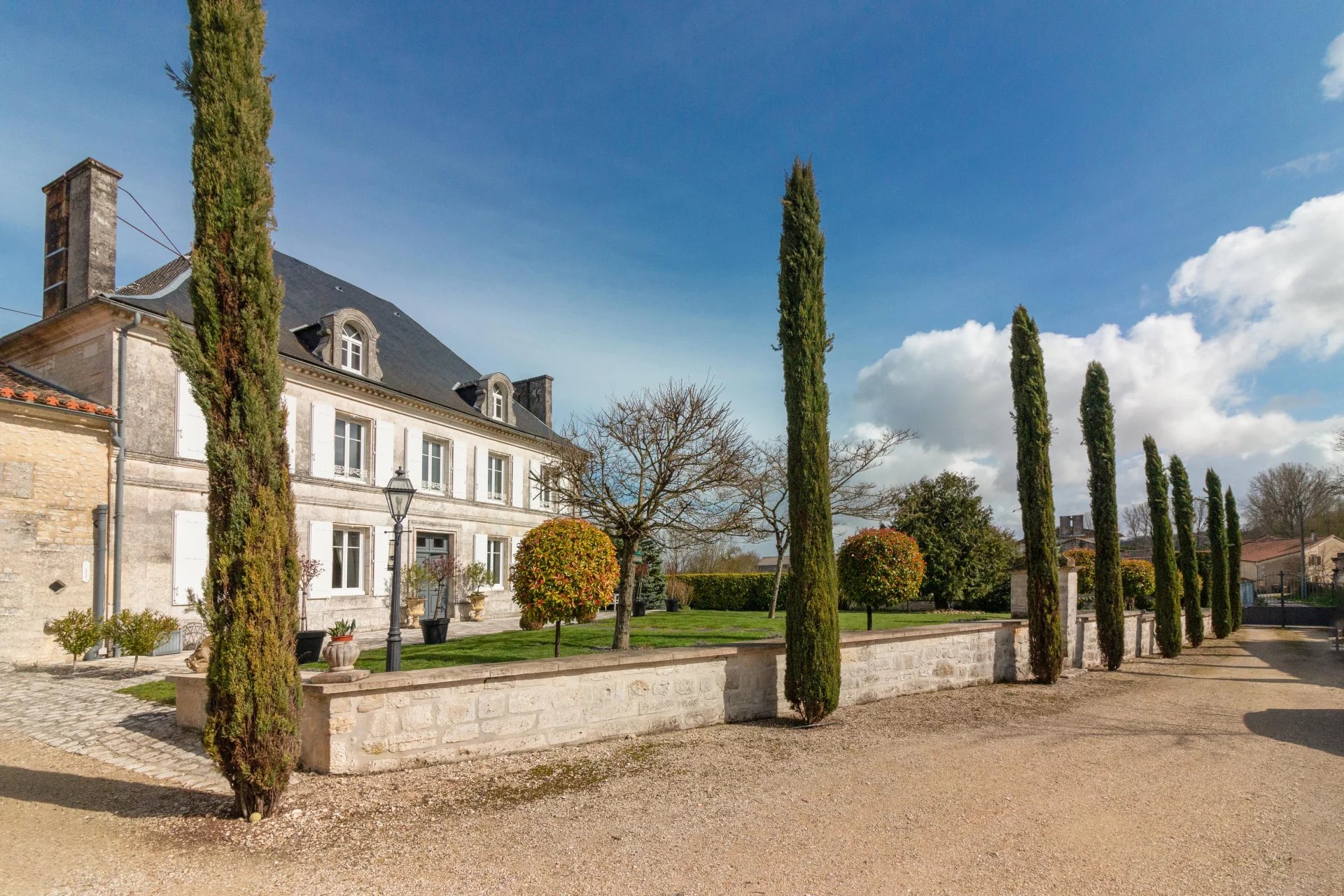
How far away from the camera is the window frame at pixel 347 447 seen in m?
16.1

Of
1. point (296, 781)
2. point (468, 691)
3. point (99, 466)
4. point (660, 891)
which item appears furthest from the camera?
point (99, 466)

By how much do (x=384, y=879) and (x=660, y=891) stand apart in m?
1.41

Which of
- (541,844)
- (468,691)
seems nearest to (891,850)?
(541,844)

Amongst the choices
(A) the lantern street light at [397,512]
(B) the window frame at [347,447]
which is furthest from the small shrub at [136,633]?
(B) the window frame at [347,447]

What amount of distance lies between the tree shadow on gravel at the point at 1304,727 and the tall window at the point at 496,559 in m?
16.9

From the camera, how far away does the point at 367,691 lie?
545 centimetres

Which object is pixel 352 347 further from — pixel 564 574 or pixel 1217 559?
pixel 1217 559

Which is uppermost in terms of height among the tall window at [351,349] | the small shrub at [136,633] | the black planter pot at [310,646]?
the tall window at [351,349]

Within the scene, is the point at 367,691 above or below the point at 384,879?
above

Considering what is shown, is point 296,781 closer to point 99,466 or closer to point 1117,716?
point 1117,716

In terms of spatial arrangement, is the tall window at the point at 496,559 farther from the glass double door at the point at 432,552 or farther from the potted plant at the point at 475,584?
the glass double door at the point at 432,552

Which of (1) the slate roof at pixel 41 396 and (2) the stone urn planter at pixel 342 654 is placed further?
(1) the slate roof at pixel 41 396

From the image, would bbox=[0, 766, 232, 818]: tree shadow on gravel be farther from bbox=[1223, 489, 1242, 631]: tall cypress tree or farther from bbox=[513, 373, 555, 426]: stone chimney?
bbox=[1223, 489, 1242, 631]: tall cypress tree

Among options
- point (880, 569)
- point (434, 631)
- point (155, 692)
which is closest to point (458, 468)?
point (434, 631)
